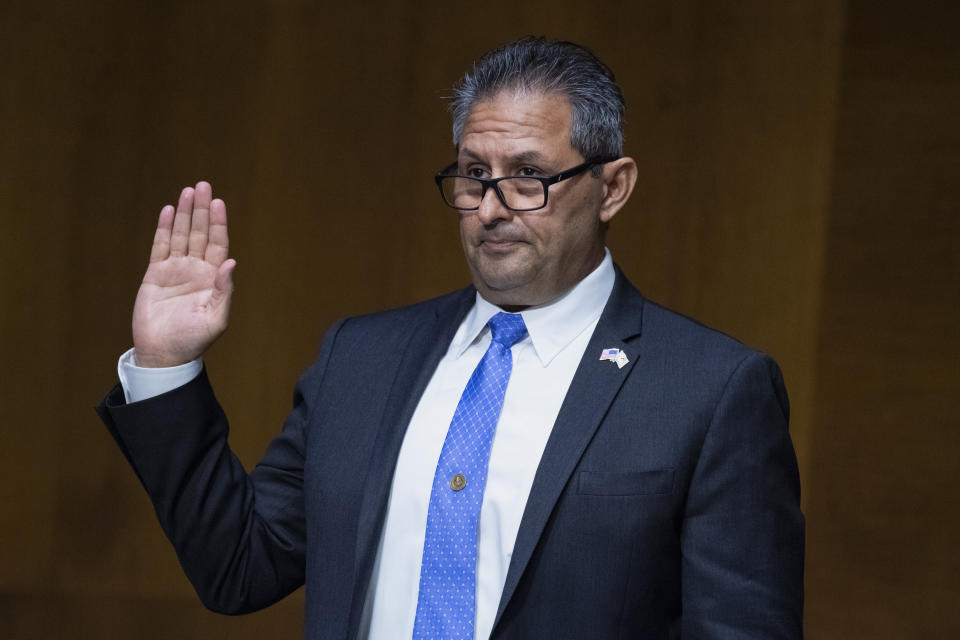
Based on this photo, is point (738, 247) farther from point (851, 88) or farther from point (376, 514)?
point (376, 514)

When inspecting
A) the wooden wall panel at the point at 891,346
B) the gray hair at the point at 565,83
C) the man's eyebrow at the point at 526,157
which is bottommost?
the wooden wall panel at the point at 891,346

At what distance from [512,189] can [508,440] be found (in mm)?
356

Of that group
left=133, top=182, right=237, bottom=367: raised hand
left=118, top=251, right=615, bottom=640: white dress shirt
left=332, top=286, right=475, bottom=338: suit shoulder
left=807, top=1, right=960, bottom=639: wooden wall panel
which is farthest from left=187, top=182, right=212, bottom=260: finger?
left=807, top=1, right=960, bottom=639: wooden wall panel

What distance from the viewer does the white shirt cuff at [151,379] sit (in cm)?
169

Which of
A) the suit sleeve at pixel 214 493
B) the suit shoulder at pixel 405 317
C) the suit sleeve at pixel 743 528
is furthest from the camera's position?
the suit shoulder at pixel 405 317

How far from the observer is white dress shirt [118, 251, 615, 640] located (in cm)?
164

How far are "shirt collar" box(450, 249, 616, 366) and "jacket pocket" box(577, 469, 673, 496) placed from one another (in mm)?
221

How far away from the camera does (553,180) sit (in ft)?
5.82

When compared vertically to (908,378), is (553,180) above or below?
above

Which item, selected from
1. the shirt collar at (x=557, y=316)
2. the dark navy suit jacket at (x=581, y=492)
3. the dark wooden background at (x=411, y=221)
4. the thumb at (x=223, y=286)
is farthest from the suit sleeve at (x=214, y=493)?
the dark wooden background at (x=411, y=221)

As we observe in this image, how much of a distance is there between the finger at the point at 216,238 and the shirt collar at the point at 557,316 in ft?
1.19

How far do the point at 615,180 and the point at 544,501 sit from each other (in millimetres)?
547

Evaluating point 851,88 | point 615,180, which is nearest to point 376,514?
point 615,180

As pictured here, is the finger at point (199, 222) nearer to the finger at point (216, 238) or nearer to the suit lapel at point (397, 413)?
the finger at point (216, 238)
